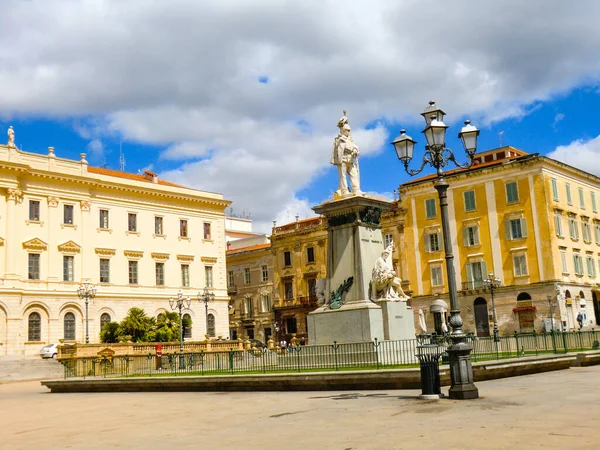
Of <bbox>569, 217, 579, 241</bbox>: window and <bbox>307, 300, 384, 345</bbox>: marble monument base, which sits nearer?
<bbox>307, 300, 384, 345</bbox>: marble monument base

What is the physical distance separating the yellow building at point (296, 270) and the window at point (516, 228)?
688 inches

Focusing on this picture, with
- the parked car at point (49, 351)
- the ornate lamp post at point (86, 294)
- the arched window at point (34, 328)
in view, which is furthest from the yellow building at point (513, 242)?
the arched window at point (34, 328)

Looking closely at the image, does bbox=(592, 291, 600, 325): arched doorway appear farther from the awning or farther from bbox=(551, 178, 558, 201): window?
bbox=(551, 178, 558, 201): window

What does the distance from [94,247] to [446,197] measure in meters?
42.7

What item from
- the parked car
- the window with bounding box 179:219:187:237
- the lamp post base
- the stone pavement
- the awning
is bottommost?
the stone pavement

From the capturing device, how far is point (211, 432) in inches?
417

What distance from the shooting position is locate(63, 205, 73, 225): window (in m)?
50.8

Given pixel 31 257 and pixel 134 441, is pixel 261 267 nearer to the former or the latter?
pixel 31 257

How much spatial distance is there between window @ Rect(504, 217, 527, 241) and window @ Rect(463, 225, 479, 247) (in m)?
2.61

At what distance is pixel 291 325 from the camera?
67.4m

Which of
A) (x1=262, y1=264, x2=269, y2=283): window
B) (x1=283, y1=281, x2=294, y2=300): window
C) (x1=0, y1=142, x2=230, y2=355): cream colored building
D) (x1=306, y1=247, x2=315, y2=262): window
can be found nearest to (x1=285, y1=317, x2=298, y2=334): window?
(x1=283, y1=281, x2=294, y2=300): window

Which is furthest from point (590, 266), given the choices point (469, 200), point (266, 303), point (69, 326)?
point (69, 326)

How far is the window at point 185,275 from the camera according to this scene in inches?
2275

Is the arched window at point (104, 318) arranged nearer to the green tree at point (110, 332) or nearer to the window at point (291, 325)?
the green tree at point (110, 332)
